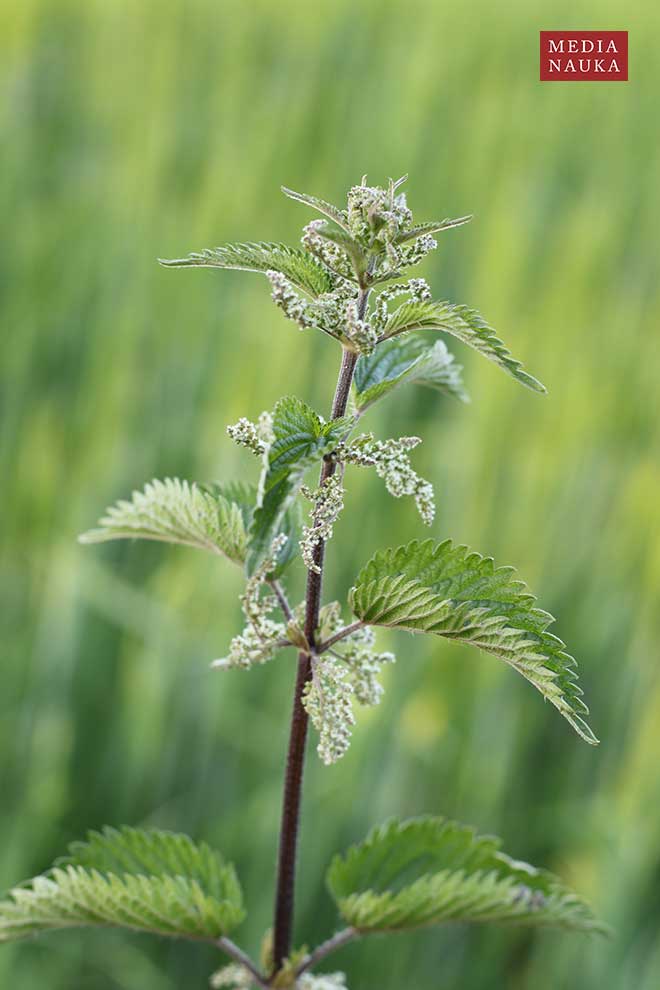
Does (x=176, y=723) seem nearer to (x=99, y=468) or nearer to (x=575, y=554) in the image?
(x=99, y=468)

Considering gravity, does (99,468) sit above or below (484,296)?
below

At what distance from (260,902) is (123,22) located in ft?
4.46

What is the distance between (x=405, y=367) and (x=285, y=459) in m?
0.12

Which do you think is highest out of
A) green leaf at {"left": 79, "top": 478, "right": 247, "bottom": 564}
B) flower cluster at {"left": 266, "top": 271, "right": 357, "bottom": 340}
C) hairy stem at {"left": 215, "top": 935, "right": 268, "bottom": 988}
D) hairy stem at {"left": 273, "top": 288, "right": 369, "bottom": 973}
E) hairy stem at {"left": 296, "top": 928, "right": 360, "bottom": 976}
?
flower cluster at {"left": 266, "top": 271, "right": 357, "bottom": 340}

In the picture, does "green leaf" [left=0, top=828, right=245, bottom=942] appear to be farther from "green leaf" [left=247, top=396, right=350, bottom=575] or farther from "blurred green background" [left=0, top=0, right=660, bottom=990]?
"blurred green background" [left=0, top=0, right=660, bottom=990]

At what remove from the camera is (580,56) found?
4.89ft

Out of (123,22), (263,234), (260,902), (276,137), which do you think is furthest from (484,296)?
(123,22)

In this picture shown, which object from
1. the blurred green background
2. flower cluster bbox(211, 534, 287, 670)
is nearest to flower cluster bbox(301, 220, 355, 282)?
flower cluster bbox(211, 534, 287, 670)

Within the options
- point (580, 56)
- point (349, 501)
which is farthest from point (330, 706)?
point (580, 56)

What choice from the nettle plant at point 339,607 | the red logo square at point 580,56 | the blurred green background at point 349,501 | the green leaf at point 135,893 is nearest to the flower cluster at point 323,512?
the nettle plant at point 339,607

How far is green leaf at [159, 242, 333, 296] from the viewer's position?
14.7 inches

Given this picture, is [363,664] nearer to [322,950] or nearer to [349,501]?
[322,950]

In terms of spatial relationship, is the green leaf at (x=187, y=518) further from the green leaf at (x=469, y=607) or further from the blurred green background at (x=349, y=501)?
the blurred green background at (x=349, y=501)

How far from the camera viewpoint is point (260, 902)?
92 cm
